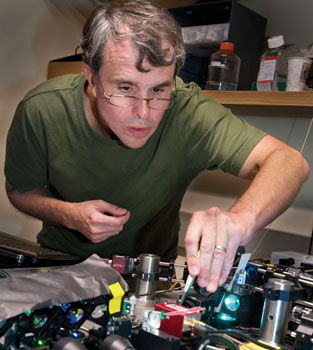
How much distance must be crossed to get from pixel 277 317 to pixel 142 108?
601mm

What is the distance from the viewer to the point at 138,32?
1153 mm

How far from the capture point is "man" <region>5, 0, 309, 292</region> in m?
1.15

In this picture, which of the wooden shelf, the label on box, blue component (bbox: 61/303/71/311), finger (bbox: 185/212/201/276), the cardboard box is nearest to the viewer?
blue component (bbox: 61/303/71/311)

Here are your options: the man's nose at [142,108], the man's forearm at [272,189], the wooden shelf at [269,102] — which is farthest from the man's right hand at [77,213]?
the wooden shelf at [269,102]

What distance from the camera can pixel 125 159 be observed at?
4.56 ft

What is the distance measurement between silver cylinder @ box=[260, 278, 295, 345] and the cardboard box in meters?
1.74

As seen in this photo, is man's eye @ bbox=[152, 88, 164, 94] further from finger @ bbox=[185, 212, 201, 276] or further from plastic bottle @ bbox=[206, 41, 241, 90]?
plastic bottle @ bbox=[206, 41, 241, 90]

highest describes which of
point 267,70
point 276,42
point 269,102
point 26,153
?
point 276,42

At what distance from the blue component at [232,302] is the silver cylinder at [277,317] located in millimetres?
101

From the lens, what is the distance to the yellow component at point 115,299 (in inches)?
27.3

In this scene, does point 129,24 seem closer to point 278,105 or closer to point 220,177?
point 278,105

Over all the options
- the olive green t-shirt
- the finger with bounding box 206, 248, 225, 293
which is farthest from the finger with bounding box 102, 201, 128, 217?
the finger with bounding box 206, 248, 225, 293

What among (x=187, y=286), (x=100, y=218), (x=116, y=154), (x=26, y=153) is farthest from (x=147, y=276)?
(x=26, y=153)

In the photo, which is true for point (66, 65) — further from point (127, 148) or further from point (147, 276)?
point (147, 276)
